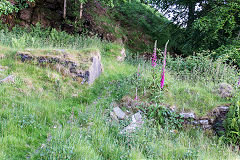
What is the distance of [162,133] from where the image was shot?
13.6 ft

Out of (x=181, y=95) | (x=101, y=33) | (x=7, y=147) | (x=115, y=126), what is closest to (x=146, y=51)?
(x=101, y=33)

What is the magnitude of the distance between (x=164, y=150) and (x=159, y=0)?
12.0 metres

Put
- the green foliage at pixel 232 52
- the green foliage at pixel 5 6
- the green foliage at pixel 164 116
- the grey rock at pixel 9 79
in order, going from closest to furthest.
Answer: the green foliage at pixel 164 116, the grey rock at pixel 9 79, the green foliage at pixel 5 6, the green foliage at pixel 232 52

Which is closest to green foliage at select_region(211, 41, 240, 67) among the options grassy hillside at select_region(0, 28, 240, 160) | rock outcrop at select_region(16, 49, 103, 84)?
grassy hillside at select_region(0, 28, 240, 160)

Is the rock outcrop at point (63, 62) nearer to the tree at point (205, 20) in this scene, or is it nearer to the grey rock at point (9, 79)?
the grey rock at point (9, 79)

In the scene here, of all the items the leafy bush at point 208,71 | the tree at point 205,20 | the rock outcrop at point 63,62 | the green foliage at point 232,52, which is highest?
the tree at point 205,20

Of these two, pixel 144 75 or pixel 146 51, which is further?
pixel 146 51

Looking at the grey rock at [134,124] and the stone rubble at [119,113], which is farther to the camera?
the stone rubble at [119,113]

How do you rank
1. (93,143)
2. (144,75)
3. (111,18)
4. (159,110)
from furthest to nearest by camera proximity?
(111,18) < (144,75) < (159,110) < (93,143)

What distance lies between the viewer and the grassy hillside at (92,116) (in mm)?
2980

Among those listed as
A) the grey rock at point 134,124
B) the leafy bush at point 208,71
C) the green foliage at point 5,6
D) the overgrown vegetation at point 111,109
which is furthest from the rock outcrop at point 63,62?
the leafy bush at point 208,71

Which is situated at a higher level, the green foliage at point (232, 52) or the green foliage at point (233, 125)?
the green foliage at point (232, 52)

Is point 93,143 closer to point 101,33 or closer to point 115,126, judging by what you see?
point 115,126

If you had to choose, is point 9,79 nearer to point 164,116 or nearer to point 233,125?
point 164,116
